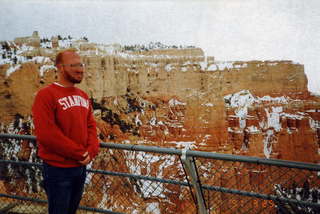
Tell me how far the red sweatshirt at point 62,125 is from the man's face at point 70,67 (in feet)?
0.29

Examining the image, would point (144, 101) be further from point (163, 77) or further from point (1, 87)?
point (1, 87)

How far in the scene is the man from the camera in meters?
1.57

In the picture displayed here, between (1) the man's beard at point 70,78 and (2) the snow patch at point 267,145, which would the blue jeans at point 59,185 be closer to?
(1) the man's beard at point 70,78

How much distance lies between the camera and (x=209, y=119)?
24.0m

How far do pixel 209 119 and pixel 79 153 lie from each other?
75.6ft

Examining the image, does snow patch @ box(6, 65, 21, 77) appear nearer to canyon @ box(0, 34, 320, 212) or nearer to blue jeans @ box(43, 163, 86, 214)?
canyon @ box(0, 34, 320, 212)

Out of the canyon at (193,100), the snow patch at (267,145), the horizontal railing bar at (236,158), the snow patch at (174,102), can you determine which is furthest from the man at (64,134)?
the snow patch at (267,145)

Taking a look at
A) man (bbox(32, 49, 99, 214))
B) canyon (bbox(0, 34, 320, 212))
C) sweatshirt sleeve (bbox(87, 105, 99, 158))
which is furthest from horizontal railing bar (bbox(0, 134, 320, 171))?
canyon (bbox(0, 34, 320, 212))

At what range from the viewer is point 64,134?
168cm

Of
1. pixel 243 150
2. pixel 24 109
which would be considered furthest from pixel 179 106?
pixel 24 109

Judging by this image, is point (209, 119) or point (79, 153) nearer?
point (79, 153)

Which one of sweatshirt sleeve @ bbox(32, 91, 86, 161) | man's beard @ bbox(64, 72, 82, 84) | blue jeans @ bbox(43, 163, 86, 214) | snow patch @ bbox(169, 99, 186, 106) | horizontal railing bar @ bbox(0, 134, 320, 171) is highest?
man's beard @ bbox(64, 72, 82, 84)

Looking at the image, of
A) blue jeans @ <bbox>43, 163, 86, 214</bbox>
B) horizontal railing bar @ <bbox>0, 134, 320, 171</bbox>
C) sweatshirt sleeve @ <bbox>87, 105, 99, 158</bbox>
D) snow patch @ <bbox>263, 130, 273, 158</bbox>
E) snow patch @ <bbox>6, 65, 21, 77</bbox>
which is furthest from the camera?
snow patch @ <bbox>263, 130, 273, 158</bbox>

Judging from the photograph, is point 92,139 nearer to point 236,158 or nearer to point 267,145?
point 236,158
